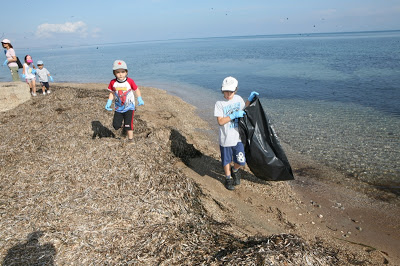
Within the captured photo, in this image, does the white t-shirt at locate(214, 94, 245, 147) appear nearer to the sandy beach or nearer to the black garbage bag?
the black garbage bag

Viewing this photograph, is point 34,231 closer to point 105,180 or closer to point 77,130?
point 105,180

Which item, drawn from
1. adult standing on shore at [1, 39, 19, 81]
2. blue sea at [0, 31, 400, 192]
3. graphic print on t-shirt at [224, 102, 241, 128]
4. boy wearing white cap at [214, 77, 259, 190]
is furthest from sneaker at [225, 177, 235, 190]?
adult standing on shore at [1, 39, 19, 81]

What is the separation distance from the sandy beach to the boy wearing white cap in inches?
25.9

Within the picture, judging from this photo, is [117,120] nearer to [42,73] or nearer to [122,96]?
[122,96]

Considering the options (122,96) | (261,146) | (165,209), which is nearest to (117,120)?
(122,96)

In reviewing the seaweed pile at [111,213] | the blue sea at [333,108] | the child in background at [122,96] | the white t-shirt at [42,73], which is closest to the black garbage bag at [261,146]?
the blue sea at [333,108]

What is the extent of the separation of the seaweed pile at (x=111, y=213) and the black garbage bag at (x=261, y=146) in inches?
49.6

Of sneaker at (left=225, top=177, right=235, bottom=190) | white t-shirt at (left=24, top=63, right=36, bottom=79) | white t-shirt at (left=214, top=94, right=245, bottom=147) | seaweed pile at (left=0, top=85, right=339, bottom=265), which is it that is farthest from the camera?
white t-shirt at (left=24, top=63, right=36, bottom=79)

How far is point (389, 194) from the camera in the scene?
516 cm

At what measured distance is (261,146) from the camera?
15.5 feet

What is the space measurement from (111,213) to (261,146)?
2.85 meters

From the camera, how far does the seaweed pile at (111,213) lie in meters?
2.69

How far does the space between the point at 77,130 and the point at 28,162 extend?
210 cm

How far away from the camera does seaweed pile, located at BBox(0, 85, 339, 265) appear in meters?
2.69
